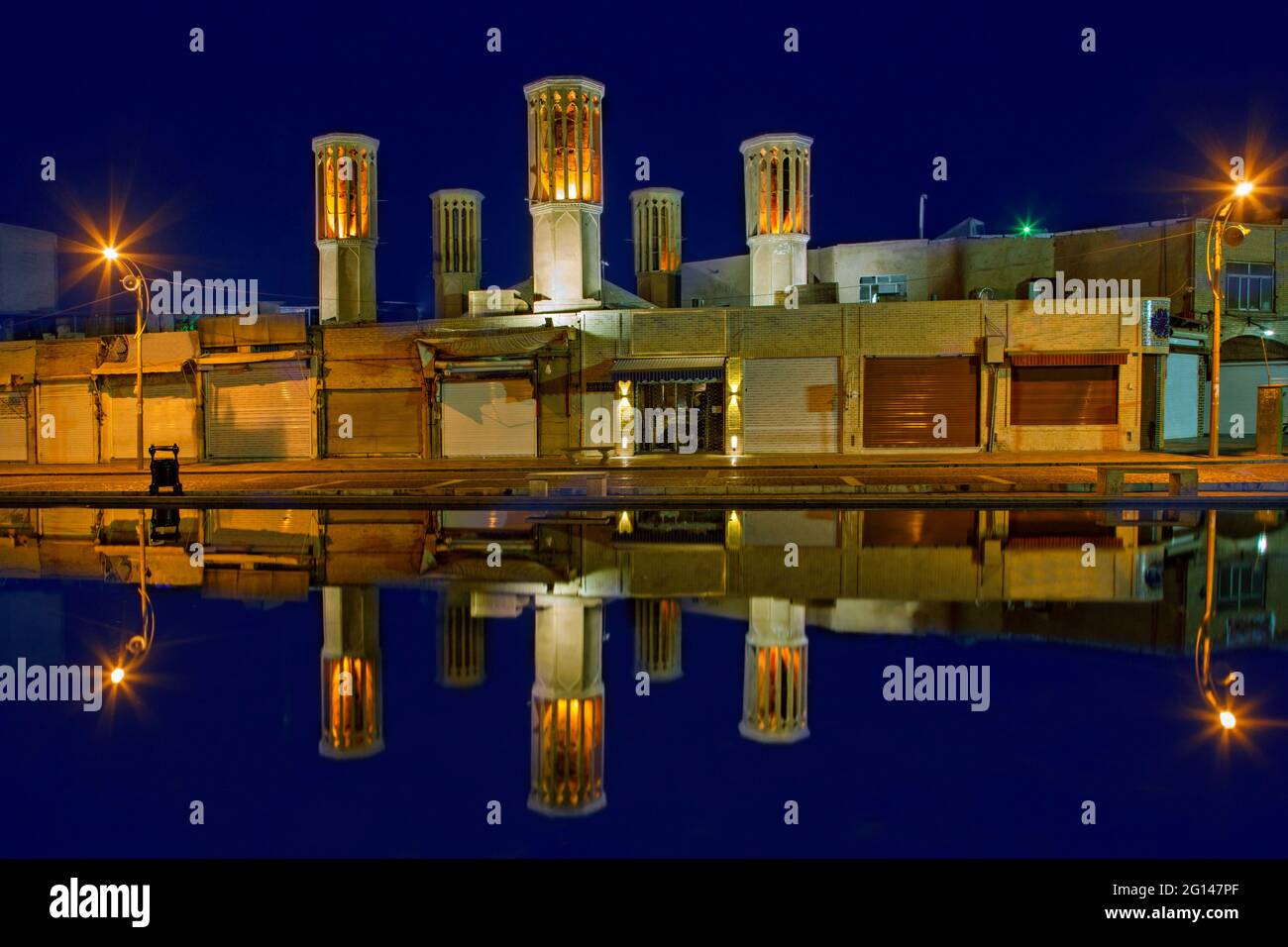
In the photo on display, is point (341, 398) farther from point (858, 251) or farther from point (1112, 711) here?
point (1112, 711)

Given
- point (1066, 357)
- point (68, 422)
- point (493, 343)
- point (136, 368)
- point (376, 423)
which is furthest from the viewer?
point (68, 422)

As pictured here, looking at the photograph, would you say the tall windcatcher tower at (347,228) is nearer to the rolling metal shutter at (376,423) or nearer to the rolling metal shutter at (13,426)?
the rolling metal shutter at (376,423)

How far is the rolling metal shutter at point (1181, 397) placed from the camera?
29922 mm

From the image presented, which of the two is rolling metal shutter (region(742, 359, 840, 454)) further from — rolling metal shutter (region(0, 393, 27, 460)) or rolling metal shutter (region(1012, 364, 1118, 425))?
rolling metal shutter (region(0, 393, 27, 460))

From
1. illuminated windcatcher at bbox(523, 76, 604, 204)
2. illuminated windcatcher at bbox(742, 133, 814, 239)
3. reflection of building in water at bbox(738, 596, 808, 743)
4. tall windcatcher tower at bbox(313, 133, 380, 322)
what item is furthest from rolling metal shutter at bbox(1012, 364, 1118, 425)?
reflection of building in water at bbox(738, 596, 808, 743)

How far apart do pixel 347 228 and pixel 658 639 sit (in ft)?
99.0

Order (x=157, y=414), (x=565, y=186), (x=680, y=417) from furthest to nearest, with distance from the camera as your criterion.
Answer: (x=157, y=414), (x=565, y=186), (x=680, y=417)

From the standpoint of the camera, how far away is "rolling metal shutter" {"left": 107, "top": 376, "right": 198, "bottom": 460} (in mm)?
32781

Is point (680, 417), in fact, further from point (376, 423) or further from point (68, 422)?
point (68, 422)

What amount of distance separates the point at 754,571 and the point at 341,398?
24.2 m

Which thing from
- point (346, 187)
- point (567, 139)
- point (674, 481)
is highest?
point (567, 139)

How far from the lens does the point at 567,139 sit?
99.3 ft

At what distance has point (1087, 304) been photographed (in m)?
28.7

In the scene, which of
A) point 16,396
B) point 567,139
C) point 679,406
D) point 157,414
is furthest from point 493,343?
point 16,396
